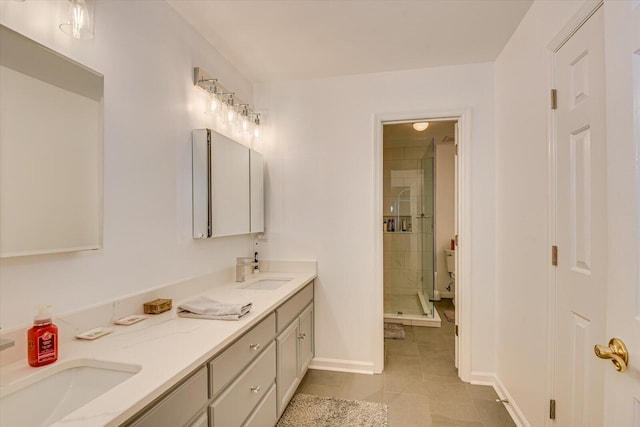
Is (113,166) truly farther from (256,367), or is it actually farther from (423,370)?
(423,370)

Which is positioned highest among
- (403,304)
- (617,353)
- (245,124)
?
(245,124)

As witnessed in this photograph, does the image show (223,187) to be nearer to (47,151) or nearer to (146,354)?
(47,151)

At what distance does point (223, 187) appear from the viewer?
2.20 metres

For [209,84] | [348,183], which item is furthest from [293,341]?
[209,84]

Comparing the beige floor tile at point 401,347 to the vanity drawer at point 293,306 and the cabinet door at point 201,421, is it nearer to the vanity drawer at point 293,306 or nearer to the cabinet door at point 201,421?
the vanity drawer at point 293,306

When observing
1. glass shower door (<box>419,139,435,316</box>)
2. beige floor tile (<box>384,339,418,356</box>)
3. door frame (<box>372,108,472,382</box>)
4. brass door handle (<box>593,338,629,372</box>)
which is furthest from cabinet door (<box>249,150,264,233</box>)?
glass shower door (<box>419,139,435,316</box>)

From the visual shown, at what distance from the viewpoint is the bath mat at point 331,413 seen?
2.05 m

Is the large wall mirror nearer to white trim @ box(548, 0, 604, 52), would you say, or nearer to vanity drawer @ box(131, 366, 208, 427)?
vanity drawer @ box(131, 366, 208, 427)

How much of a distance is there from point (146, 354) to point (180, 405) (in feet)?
0.69

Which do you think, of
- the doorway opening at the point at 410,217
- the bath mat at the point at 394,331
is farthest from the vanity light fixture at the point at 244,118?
the bath mat at the point at 394,331

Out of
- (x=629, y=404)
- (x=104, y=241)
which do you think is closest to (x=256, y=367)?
(x=104, y=241)

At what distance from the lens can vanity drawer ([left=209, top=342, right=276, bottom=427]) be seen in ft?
4.23

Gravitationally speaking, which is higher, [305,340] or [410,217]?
[410,217]

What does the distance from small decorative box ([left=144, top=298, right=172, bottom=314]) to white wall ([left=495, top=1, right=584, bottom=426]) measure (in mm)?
1933
